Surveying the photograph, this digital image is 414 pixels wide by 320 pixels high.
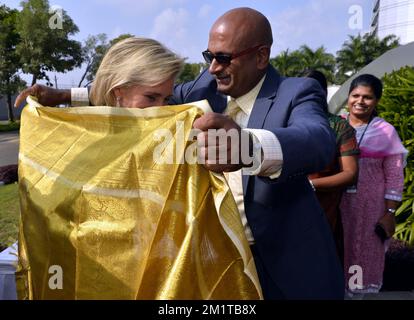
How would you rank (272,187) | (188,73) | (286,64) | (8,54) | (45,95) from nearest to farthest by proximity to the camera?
(272,187) → (45,95) → (188,73) → (8,54) → (286,64)

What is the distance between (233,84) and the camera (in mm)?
1668

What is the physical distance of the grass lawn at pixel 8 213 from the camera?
17.2 feet

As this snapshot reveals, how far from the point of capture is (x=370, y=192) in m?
3.29

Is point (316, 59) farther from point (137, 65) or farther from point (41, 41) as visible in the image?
point (137, 65)

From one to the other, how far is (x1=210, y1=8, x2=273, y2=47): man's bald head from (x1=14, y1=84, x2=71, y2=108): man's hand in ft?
2.78

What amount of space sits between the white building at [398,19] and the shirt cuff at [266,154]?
2547 inches

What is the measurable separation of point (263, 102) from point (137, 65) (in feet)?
1.66

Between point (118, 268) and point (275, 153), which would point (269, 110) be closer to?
point (275, 153)

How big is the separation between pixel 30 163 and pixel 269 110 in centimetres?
87

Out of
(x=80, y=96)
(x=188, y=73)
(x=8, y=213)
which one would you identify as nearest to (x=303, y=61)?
(x=188, y=73)

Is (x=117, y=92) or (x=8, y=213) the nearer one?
(x=117, y=92)

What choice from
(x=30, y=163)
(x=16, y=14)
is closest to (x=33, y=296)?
(x=30, y=163)

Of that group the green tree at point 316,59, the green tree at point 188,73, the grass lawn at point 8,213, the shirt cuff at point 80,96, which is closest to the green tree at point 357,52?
the green tree at point 316,59

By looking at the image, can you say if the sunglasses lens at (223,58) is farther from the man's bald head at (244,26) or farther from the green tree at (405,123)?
the green tree at (405,123)
